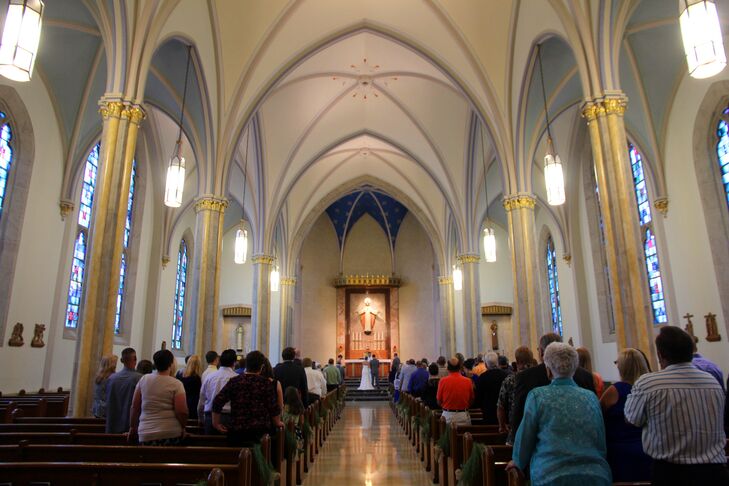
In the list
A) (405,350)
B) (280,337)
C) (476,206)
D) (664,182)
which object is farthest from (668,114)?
(405,350)

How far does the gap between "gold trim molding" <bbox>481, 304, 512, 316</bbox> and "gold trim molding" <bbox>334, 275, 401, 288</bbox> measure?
20.2ft

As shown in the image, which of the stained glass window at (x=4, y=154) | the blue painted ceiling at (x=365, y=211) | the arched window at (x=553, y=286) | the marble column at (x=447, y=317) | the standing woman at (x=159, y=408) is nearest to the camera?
the standing woman at (x=159, y=408)

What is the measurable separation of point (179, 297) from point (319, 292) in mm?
9953

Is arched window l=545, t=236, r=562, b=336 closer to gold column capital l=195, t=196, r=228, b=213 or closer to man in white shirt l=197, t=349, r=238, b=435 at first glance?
gold column capital l=195, t=196, r=228, b=213

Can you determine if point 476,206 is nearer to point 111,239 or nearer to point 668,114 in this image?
point 668,114

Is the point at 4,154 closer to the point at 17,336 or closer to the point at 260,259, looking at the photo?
the point at 17,336

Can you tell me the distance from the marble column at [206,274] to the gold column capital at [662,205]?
435 inches

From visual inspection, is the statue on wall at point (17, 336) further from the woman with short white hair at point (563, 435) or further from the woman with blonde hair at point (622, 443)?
the woman with blonde hair at point (622, 443)

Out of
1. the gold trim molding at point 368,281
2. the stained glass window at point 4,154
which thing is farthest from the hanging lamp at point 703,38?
the gold trim molding at point 368,281

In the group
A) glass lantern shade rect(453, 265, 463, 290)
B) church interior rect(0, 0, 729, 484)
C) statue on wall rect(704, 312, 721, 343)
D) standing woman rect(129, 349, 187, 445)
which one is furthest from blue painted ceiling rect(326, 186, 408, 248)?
standing woman rect(129, 349, 187, 445)

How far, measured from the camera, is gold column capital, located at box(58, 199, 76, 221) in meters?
13.6

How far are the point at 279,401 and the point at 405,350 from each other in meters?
24.8

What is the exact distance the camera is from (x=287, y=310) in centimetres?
2442

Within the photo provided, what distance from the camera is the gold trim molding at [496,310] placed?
24594mm
